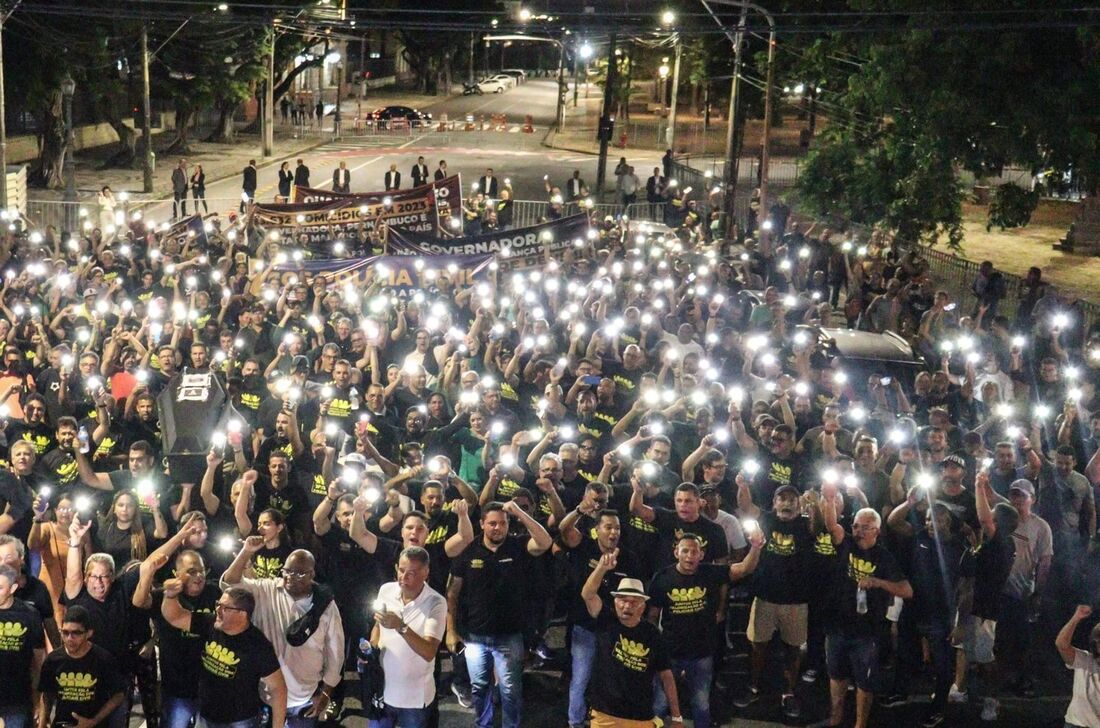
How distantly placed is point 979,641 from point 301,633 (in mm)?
4948

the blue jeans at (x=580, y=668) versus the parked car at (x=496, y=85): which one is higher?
the parked car at (x=496, y=85)

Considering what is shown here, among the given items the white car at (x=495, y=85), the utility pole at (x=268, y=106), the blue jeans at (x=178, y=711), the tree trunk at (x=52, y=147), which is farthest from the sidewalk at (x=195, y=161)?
the blue jeans at (x=178, y=711)

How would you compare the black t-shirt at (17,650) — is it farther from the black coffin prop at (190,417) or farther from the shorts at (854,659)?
the shorts at (854,659)

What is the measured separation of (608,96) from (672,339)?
22.2 m

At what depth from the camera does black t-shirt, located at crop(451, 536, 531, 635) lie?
27.9 feet

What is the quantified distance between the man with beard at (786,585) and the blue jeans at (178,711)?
12.6 feet

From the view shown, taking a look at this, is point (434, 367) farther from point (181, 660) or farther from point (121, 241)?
point (121, 241)

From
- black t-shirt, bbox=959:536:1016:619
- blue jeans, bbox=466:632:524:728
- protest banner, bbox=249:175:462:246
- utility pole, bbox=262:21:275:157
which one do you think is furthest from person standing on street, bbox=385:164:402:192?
blue jeans, bbox=466:632:524:728

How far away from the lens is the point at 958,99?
21.8 meters

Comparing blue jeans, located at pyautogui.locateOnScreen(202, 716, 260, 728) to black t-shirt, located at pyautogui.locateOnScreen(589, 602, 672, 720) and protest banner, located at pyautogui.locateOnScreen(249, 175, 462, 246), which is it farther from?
protest banner, located at pyautogui.locateOnScreen(249, 175, 462, 246)

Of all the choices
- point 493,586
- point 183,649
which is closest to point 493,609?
point 493,586

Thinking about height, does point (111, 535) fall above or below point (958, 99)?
below

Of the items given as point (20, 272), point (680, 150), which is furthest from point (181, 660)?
point (680, 150)

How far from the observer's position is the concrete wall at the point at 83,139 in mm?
43406
